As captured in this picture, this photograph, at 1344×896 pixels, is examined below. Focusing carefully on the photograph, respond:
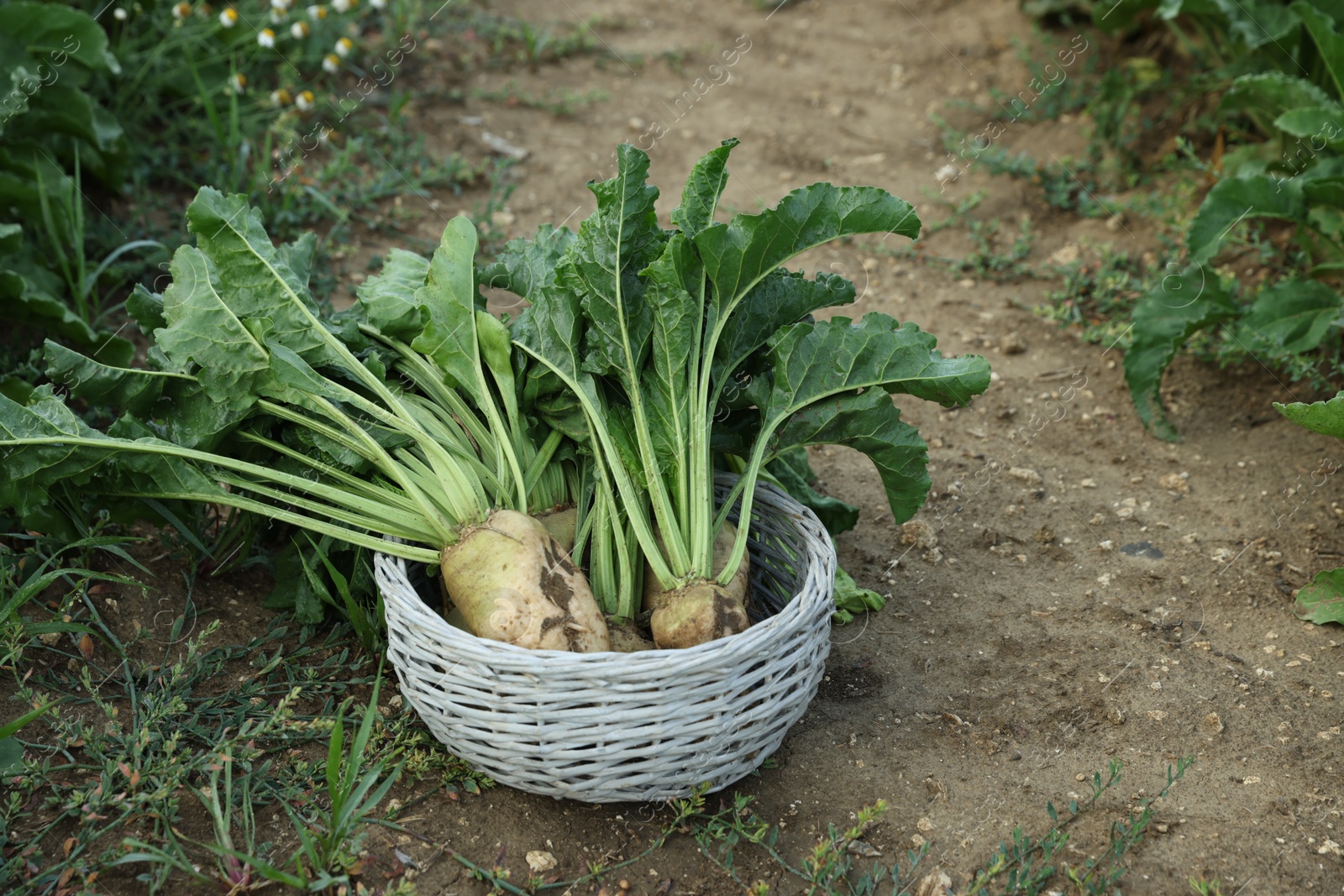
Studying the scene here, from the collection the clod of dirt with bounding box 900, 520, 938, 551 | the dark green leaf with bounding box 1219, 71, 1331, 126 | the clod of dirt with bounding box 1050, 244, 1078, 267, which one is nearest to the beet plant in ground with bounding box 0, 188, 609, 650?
the clod of dirt with bounding box 900, 520, 938, 551

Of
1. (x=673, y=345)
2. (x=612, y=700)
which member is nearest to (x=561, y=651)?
(x=612, y=700)

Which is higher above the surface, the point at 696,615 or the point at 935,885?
the point at 696,615

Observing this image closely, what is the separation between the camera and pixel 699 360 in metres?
2.55

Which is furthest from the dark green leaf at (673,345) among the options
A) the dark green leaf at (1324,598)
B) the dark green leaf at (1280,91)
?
the dark green leaf at (1280,91)

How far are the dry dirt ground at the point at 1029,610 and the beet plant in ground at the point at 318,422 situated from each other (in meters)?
0.61

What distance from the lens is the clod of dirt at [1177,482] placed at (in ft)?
11.2

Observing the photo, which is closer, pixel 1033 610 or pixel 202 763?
pixel 202 763

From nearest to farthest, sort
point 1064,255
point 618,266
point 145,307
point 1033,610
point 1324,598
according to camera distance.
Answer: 1. point 618,266
2. point 145,307
3. point 1324,598
4. point 1033,610
5. point 1064,255

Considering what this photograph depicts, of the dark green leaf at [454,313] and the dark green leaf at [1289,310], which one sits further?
the dark green leaf at [1289,310]

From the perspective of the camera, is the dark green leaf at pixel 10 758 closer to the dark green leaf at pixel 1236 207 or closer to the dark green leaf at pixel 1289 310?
the dark green leaf at pixel 1236 207

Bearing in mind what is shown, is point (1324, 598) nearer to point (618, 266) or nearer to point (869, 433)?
point (869, 433)

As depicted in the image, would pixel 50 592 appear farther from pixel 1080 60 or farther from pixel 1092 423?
pixel 1080 60

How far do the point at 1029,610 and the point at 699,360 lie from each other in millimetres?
1162

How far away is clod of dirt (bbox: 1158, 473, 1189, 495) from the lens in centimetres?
341
